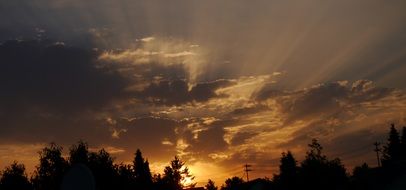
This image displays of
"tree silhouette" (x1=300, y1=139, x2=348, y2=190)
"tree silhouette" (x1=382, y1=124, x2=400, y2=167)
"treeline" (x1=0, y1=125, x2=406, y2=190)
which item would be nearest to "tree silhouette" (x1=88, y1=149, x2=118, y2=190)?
"treeline" (x1=0, y1=125, x2=406, y2=190)

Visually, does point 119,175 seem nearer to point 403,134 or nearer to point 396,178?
point 396,178

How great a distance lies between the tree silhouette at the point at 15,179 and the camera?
8331cm

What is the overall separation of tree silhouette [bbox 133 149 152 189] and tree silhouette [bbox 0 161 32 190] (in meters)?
21.6

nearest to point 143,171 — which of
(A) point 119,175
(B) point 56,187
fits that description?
(A) point 119,175

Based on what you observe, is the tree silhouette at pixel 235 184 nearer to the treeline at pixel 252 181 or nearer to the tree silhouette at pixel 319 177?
the treeline at pixel 252 181

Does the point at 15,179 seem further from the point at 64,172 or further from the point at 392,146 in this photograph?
the point at 392,146

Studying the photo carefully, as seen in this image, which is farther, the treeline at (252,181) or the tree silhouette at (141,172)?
the tree silhouette at (141,172)

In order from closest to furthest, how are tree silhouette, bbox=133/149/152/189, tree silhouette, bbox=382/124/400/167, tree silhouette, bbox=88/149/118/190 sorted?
tree silhouette, bbox=88/149/118/190 → tree silhouette, bbox=133/149/152/189 → tree silhouette, bbox=382/124/400/167

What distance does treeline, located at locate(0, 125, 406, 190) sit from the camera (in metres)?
52.9

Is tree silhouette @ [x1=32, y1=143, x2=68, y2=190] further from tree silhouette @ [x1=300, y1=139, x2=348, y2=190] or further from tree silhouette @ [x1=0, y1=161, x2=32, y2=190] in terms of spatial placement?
tree silhouette @ [x1=300, y1=139, x2=348, y2=190]

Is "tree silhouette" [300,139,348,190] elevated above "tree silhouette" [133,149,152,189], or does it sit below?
below

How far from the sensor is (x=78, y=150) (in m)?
90.7

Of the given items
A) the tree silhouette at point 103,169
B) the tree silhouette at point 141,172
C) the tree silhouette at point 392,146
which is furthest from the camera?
the tree silhouette at point 392,146

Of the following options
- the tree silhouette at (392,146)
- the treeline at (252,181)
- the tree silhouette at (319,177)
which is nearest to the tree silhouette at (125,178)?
the treeline at (252,181)
